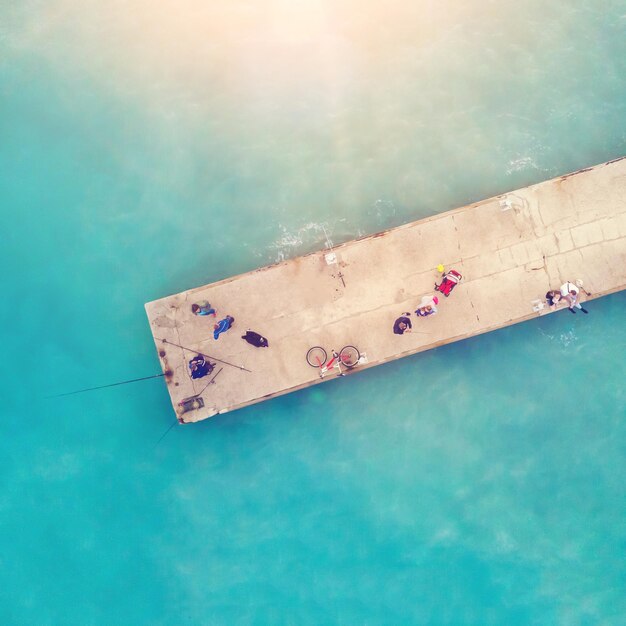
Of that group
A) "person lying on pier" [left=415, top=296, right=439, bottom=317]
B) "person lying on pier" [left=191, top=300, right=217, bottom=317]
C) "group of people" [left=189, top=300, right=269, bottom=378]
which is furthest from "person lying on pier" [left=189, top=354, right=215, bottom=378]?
"person lying on pier" [left=415, top=296, right=439, bottom=317]

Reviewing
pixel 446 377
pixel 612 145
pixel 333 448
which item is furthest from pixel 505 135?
pixel 333 448

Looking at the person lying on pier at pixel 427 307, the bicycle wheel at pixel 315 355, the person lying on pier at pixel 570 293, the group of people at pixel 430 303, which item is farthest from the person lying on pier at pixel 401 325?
the person lying on pier at pixel 570 293

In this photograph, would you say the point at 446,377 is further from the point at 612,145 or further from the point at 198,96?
the point at 198,96

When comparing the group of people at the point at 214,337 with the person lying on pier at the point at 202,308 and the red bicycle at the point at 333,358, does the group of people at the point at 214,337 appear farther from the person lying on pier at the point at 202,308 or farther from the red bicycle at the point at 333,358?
the red bicycle at the point at 333,358

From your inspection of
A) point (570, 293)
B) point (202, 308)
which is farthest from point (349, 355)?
point (570, 293)

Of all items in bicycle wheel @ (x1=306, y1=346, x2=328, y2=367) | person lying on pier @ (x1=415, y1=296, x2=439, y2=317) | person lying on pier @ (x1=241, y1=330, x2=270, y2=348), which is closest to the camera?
person lying on pier @ (x1=415, y1=296, x2=439, y2=317)

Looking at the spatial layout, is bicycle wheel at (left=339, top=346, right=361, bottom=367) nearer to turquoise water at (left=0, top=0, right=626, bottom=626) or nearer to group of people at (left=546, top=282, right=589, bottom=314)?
turquoise water at (left=0, top=0, right=626, bottom=626)
